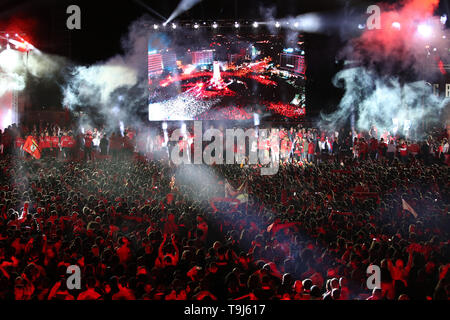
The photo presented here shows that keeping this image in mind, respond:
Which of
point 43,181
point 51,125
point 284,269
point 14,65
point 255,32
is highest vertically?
point 255,32

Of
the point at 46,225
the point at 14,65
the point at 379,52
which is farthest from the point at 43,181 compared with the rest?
the point at 379,52

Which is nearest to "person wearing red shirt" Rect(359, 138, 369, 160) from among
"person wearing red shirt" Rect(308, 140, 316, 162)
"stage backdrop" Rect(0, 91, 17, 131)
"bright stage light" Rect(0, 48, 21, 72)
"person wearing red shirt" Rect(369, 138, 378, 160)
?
"person wearing red shirt" Rect(369, 138, 378, 160)

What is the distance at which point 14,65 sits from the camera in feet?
74.3

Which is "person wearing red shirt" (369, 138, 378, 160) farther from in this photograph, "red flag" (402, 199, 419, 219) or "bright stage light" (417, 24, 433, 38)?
"red flag" (402, 199, 419, 219)

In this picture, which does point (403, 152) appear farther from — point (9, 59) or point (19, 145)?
point (9, 59)

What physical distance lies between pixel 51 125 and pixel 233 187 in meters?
16.4

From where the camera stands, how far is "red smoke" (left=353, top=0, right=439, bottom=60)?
23.3 m

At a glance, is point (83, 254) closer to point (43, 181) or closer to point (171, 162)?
point (43, 181)

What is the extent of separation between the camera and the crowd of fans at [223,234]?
5.43 metres

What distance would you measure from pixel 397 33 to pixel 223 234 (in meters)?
20.9

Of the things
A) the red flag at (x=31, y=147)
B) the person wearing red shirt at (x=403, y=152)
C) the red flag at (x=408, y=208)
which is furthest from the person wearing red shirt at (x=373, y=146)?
the red flag at (x=31, y=147)

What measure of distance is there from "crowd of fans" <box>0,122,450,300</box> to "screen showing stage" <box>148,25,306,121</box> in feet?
31.9

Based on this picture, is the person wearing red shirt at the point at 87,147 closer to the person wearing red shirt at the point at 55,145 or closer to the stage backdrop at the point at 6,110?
the person wearing red shirt at the point at 55,145

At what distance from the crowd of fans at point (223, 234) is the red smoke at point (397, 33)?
13.1 m
